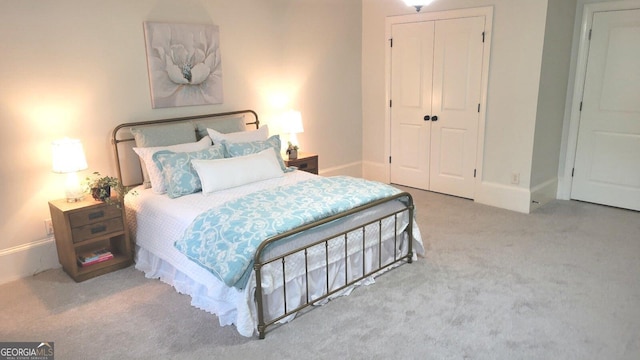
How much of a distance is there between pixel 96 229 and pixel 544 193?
443 centimetres

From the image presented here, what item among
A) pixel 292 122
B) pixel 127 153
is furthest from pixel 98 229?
pixel 292 122

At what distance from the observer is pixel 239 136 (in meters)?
4.41

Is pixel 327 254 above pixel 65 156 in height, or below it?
below

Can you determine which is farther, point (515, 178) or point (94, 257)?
point (515, 178)

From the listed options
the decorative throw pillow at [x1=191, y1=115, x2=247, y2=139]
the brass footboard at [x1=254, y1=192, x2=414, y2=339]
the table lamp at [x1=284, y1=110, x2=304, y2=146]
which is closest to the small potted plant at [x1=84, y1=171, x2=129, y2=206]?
the decorative throw pillow at [x1=191, y1=115, x2=247, y2=139]

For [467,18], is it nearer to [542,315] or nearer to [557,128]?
[557,128]

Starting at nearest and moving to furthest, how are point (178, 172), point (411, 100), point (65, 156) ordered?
1. point (65, 156)
2. point (178, 172)
3. point (411, 100)

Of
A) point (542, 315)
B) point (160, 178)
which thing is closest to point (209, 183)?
point (160, 178)

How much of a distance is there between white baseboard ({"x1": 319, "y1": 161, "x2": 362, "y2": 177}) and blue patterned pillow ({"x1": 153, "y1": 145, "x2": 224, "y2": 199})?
2.30m

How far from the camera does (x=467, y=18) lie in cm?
498

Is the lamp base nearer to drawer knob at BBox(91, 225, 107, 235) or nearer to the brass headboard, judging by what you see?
drawer knob at BBox(91, 225, 107, 235)

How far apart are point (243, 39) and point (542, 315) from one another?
12.0 feet

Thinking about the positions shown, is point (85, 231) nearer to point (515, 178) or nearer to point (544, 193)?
point (515, 178)

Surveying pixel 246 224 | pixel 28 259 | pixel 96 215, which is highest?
pixel 246 224
